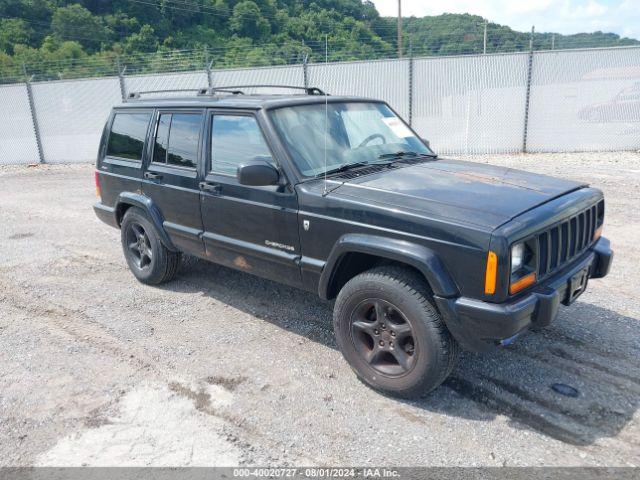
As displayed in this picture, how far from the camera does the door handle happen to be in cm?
430

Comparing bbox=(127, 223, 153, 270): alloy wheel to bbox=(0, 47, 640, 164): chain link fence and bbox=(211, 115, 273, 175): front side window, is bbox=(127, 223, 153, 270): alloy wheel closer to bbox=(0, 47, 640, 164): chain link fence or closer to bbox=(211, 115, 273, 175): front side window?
bbox=(211, 115, 273, 175): front side window

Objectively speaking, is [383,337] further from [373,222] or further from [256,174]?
[256,174]

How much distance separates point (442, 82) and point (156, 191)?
10.7 meters

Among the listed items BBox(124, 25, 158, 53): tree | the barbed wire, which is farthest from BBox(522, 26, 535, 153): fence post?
BBox(124, 25, 158, 53): tree

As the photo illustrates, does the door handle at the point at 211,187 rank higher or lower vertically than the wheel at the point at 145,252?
higher

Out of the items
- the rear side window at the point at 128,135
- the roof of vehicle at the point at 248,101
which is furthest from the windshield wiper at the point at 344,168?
the rear side window at the point at 128,135

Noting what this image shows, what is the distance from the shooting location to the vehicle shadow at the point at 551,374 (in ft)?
10.4

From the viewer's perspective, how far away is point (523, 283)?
9.93 feet

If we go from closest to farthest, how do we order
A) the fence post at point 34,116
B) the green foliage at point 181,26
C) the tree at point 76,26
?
the fence post at point 34,116 < the green foliage at point 181,26 < the tree at point 76,26

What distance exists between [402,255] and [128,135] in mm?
3607

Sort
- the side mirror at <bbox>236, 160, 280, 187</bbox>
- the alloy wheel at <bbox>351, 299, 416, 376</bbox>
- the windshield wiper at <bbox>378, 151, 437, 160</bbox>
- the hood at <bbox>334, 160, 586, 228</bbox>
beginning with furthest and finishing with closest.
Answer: the windshield wiper at <bbox>378, 151, 437, 160</bbox>
the side mirror at <bbox>236, 160, 280, 187</bbox>
the alloy wheel at <bbox>351, 299, 416, 376</bbox>
the hood at <bbox>334, 160, 586, 228</bbox>

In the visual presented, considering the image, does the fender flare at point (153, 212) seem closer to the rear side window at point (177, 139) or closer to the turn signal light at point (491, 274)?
the rear side window at point (177, 139)

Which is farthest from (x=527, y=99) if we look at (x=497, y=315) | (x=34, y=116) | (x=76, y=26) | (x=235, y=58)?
(x=76, y=26)

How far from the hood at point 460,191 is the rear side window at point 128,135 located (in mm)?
2622
